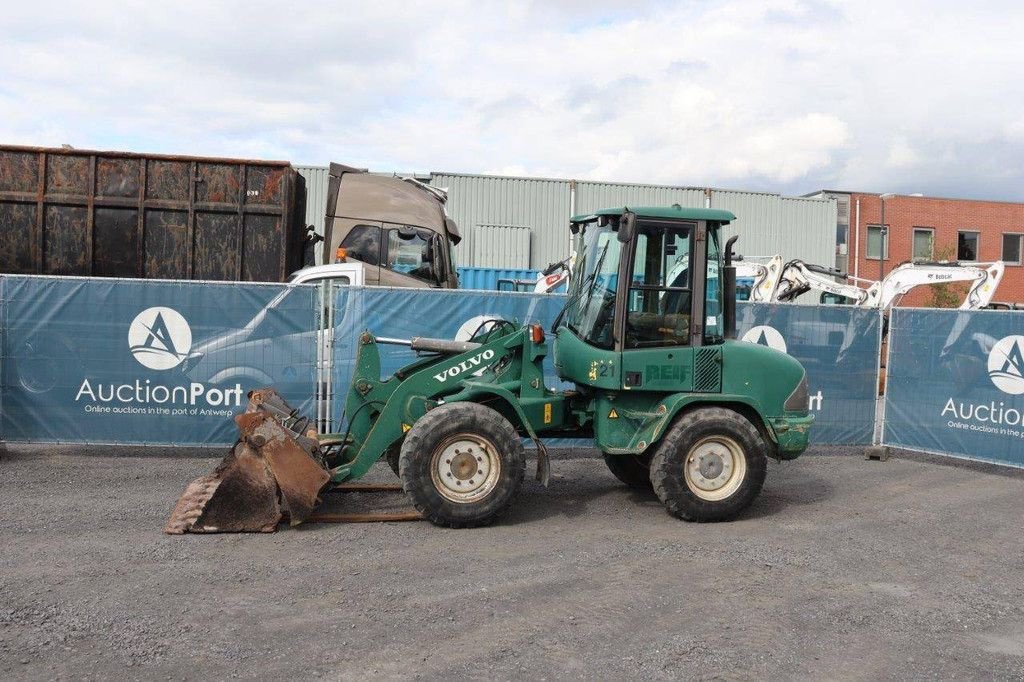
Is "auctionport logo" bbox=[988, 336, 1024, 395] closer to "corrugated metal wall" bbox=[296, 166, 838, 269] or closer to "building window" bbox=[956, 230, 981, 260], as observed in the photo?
"corrugated metal wall" bbox=[296, 166, 838, 269]

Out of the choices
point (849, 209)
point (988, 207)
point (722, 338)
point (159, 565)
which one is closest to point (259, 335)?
point (159, 565)

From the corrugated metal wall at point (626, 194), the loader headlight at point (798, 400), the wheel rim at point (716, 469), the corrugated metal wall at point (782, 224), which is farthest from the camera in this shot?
the corrugated metal wall at point (782, 224)

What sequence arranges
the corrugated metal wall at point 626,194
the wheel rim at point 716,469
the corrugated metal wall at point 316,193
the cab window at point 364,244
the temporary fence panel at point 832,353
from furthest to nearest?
1. the corrugated metal wall at point 626,194
2. the corrugated metal wall at point 316,193
3. the cab window at point 364,244
4. the temporary fence panel at point 832,353
5. the wheel rim at point 716,469

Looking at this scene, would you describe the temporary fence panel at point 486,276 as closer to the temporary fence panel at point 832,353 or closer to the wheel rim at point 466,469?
the temporary fence panel at point 832,353

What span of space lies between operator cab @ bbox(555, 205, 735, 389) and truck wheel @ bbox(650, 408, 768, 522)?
1.56ft

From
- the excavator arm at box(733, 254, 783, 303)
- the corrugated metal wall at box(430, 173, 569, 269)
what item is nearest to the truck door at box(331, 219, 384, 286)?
the excavator arm at box(733, 254, 783, 303)

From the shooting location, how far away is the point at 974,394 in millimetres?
10352

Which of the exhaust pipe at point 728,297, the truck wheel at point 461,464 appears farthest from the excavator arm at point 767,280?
the truck wheel at point 461,464

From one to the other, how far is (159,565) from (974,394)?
874 centimetres

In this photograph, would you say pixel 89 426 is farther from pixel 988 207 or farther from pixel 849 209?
pixel 988 207

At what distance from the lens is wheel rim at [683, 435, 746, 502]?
7645mm

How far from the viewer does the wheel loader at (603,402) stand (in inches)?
282

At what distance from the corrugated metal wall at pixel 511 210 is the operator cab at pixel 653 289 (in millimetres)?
22965

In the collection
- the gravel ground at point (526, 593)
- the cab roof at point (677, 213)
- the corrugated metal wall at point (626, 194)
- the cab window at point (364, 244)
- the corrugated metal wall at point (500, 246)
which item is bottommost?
the gravel ground at point (526, 593)
